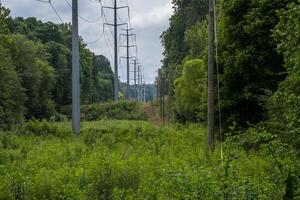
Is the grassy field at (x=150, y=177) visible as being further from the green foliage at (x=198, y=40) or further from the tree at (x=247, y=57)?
the green foliage at (x=198, y=40)

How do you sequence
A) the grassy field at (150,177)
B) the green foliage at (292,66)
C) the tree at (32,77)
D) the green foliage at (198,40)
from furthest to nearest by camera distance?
the tree at (32,77) → the green foliage at (198,40) → the green foliage at (292,66) → the grassy field at (150,177)

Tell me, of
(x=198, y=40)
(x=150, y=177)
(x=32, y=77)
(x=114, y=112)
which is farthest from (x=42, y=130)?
(x=150, y=177)

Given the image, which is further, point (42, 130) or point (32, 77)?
point (32, 77)

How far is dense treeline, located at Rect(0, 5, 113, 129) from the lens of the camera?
4316 centimetres

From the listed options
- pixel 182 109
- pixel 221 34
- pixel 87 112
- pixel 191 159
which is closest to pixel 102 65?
pixel 87 112

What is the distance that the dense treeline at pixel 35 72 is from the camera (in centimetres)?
4316

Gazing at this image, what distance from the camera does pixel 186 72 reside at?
39.3 metres

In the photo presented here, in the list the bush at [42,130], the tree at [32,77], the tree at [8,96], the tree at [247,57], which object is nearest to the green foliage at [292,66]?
the tree at [247,57]

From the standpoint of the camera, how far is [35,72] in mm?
56844

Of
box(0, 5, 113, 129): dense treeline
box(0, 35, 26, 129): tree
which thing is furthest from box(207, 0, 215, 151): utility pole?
box(0, 35, 26, 129): tree

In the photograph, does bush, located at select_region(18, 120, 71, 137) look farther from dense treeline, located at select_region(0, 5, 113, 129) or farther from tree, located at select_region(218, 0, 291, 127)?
tree, located at select_region(218, 0, 291, 127)

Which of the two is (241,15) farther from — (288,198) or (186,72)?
(288,198)

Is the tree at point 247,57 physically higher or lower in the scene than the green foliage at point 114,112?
higher

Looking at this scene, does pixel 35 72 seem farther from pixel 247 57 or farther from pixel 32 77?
pixel 247 57
